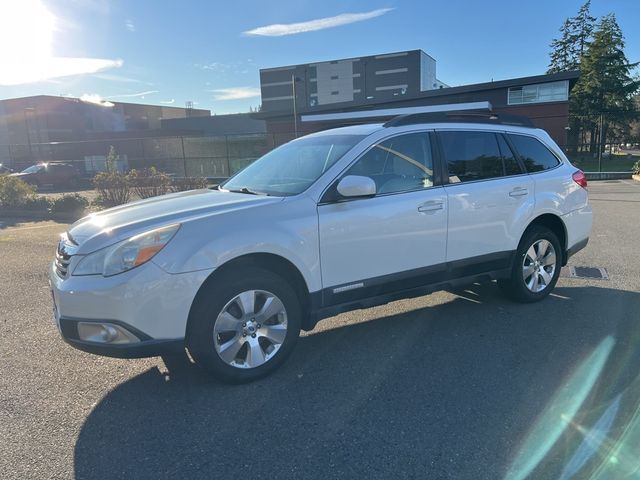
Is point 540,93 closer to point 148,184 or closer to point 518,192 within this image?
point 148,184

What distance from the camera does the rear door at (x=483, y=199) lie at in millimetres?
4594

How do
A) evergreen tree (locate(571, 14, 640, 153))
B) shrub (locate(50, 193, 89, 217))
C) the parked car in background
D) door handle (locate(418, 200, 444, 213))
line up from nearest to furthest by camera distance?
door handle (locate(418, 200, 444, 213)) → shrub (locate(50, 193, 89, 217)) → the parked car in background → evergreen tree (locate(571, 14, 640, 153))

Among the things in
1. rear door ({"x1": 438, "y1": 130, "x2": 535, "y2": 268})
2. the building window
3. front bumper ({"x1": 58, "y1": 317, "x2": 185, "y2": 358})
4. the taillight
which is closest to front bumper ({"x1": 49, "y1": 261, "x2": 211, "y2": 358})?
front bumper ({"x1": 58, "y1": 317, "x2": 185, "y2": 358})

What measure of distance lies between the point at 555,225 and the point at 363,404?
3406 mm

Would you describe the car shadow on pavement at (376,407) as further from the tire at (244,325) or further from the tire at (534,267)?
the tire at (534,267)

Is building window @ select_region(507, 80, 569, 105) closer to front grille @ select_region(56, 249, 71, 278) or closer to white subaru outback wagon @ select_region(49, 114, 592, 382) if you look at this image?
white subaru outback wagon @ select_region(49, 114, 592, 382)

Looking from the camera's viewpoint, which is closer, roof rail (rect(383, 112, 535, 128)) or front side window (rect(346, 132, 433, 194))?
front side window (rect(346, 132, 433, 194))

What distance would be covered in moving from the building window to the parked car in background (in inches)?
1053

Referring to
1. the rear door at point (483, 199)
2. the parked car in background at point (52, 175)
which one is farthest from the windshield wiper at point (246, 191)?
the parked car in background at point (52, 175)

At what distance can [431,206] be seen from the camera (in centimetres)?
436

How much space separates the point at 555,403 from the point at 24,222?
13.9m

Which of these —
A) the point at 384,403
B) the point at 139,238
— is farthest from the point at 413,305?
the point at 139,238

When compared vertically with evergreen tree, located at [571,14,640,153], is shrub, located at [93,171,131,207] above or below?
below

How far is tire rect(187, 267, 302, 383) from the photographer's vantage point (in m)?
3.39
